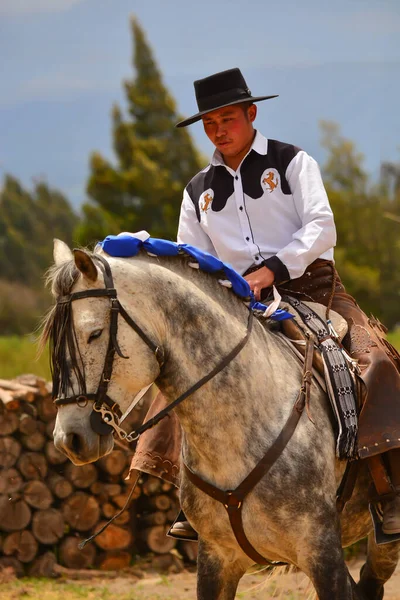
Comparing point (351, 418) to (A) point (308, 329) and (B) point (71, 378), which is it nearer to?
(A) point (308, 329)

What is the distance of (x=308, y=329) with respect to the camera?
4.35 metres

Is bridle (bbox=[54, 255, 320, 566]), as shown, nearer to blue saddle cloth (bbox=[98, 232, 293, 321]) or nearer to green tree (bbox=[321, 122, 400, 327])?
blue saddle cloth (bbox=[98, 232, 293, 321])

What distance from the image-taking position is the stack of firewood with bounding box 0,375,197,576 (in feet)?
24.3

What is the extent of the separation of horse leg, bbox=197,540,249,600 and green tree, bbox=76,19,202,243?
26.6 meters

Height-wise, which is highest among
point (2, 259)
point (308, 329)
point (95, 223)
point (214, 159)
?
point (214, 159)

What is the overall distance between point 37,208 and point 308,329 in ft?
188

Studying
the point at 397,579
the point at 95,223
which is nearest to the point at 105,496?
the point at 397,579

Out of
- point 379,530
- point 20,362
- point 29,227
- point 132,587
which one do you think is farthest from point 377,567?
point 29,227

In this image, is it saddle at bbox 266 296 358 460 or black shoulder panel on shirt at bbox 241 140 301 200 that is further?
black shoulder panel on shirt at bbox 241 140 301 200

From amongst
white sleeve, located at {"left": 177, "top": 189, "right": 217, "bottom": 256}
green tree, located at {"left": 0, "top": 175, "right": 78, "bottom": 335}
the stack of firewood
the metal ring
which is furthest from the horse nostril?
green tree, located at {"left": 0, "top": 175, "right": 78, "bottom": 335}

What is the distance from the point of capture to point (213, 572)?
429cm

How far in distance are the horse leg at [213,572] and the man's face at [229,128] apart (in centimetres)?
195

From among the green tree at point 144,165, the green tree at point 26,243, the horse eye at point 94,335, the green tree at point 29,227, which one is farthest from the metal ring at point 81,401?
the green tree at point 29,227

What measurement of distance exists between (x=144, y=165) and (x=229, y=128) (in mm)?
29049
